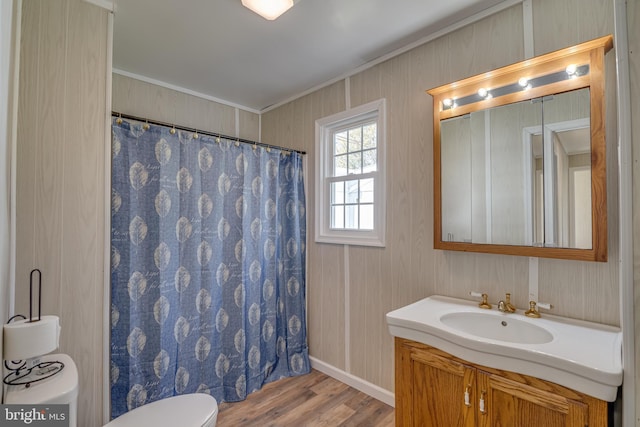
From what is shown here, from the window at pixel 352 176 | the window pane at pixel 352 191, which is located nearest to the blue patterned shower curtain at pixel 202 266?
the window at pixel 352 176

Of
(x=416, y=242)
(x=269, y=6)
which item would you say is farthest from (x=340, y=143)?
(x=269, y=6)

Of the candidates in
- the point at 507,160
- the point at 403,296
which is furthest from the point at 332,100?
the point at 403,296

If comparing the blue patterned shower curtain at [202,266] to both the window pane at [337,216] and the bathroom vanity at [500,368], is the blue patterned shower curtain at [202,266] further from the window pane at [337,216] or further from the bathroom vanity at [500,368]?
the bathroom vanity at [500,368]

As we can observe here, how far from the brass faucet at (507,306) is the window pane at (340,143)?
165cm

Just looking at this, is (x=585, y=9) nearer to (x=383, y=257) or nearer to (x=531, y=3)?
(x=531, y=3)

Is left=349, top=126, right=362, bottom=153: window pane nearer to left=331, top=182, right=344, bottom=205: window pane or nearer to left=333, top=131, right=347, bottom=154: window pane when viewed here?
left=333, top=131, right=347, bottom=154: window pane

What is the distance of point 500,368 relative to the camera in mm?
1207

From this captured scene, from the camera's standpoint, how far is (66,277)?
4.91ft

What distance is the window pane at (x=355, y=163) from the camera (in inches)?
98.7

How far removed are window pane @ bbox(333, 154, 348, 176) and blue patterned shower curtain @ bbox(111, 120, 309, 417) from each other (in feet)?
1.14

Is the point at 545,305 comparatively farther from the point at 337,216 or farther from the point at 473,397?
the point at 337,216

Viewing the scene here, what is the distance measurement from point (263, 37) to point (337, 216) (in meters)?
1.50

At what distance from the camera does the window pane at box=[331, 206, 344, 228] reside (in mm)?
2631

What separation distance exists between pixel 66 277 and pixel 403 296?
200 cm
